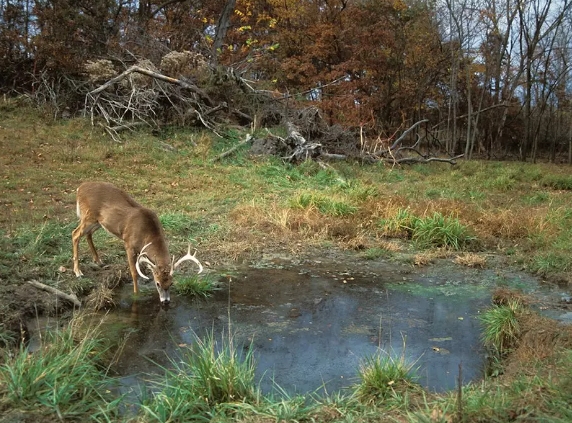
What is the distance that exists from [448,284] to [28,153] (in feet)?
34.5

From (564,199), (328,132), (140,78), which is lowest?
(564,199)

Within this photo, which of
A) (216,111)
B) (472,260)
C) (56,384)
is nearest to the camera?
(56,384)

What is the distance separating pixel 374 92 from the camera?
2645cm

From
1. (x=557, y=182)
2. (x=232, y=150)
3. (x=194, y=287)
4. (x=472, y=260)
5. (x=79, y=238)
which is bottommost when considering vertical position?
(x=194, y=287)

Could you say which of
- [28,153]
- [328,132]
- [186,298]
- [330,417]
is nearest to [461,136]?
[328,132]

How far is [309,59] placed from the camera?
2458 cm

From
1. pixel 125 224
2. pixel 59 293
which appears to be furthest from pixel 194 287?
pixel 59 293

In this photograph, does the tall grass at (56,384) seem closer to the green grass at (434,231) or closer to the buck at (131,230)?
the buck at (131,230)

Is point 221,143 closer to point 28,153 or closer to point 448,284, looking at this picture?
point 28,153

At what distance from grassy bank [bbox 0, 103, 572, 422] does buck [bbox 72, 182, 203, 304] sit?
0.48 meters

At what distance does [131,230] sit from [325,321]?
2637 millimetres

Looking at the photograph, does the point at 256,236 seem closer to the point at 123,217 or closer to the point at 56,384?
the point at 123,217

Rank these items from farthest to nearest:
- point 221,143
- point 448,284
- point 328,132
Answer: point 328,132 → point 221,143 → point 448,284

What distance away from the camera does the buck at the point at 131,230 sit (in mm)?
6414
